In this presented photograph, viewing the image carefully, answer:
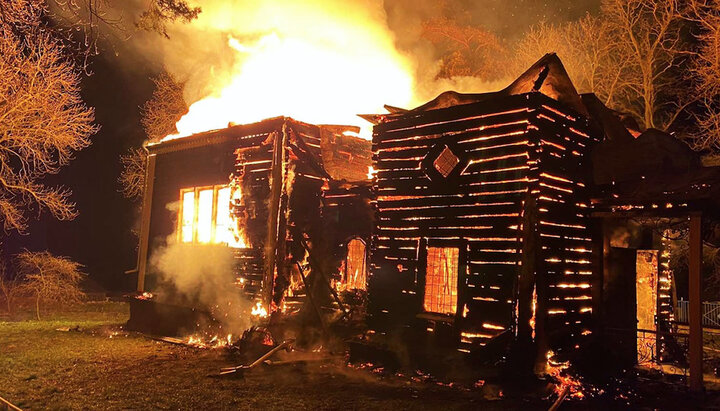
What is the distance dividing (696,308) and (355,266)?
8.04 meters

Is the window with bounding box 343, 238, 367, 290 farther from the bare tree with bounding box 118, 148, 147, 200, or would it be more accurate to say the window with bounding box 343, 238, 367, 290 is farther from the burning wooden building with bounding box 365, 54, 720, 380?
the bare tree with bounding box 118, 148, 147, 200

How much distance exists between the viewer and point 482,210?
37.8 ft

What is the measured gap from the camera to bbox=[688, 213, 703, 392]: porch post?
31.2ft

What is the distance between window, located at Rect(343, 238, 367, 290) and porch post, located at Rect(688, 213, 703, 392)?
7631 mm

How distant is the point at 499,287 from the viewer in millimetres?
11047

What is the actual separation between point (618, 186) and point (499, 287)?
350cm

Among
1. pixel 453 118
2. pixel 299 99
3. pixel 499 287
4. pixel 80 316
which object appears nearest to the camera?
pixel 499 287

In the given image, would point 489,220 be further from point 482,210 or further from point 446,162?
point 446,162

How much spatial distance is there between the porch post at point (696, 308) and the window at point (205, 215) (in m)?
11.9

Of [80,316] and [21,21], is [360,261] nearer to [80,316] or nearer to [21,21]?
[21,21]

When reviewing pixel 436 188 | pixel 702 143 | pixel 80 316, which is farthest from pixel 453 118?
pixel 80 316

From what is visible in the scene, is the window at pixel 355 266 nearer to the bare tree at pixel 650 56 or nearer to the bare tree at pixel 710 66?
the bare tree at pixel 710 66

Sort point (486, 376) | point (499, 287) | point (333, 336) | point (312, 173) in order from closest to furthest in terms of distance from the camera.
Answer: point (486, 376)
point (499, 287)
point (333, 336)
point (312, 173)

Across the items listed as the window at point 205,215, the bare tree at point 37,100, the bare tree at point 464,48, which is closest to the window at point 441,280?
the window at point 205,215
